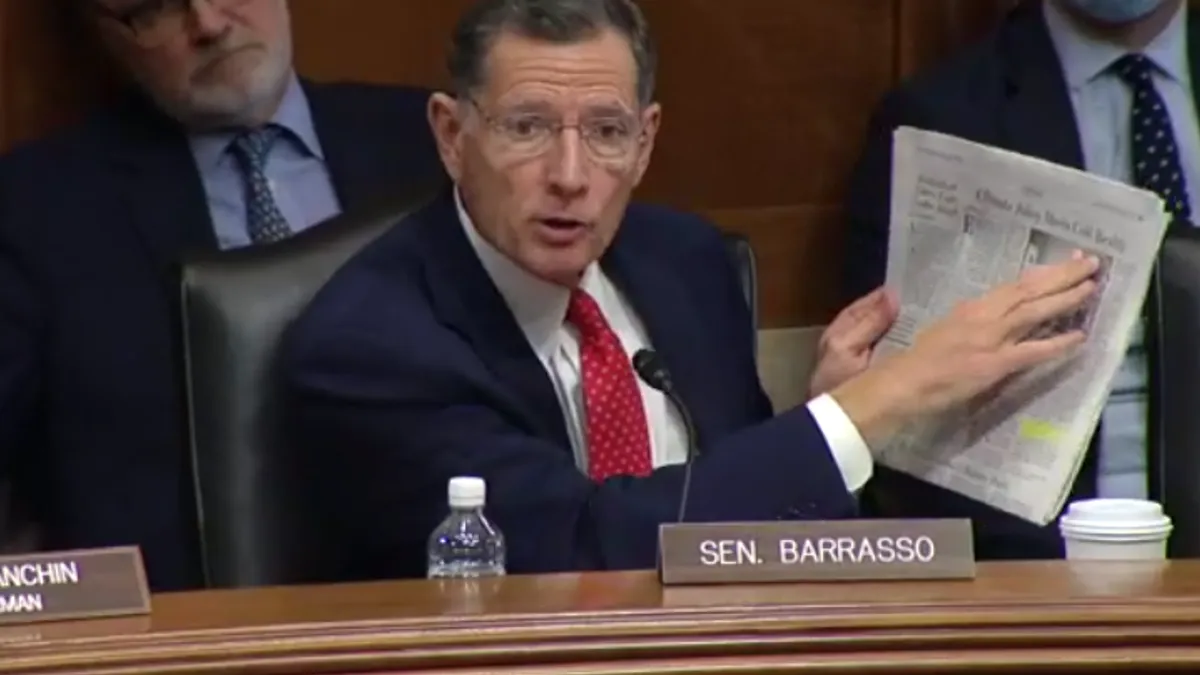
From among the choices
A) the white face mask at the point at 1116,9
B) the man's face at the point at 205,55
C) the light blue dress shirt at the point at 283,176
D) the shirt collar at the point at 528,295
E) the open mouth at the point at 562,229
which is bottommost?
the shirt collar at the point at 528,295

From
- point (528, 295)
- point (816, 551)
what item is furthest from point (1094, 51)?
point (816, 551)

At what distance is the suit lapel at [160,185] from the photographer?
2.46 m

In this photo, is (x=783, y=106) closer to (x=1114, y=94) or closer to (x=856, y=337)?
(x=1114, y=94)

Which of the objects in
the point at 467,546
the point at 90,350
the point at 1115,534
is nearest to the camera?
the point at 1115,534

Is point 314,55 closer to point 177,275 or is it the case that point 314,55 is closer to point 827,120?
point 827,120

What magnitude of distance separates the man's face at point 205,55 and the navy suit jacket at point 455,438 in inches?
21.9

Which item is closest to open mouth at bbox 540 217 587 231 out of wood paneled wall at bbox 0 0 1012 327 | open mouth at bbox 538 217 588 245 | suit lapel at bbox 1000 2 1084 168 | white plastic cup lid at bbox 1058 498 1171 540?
open mouth at bbox 538 217 588 245

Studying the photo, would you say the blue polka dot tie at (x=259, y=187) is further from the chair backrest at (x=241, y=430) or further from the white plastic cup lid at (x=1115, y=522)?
the white plastic cup lid at (x=1115, y=522)

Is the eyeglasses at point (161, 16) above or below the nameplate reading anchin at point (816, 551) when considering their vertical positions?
above

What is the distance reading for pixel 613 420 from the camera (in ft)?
6.64

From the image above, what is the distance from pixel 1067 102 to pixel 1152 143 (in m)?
0.11

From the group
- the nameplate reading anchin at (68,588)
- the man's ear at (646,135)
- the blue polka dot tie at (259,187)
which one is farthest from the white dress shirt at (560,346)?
the nameplate reading anchin at (68,588)

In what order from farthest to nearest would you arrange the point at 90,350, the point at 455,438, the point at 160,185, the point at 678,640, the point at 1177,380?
1. the point at 160,185
2. the point at 90,350
3. the point at 1177,380
4. the point at 455,438
5. the point at 678,640

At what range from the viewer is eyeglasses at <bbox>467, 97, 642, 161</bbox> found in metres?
2.01
